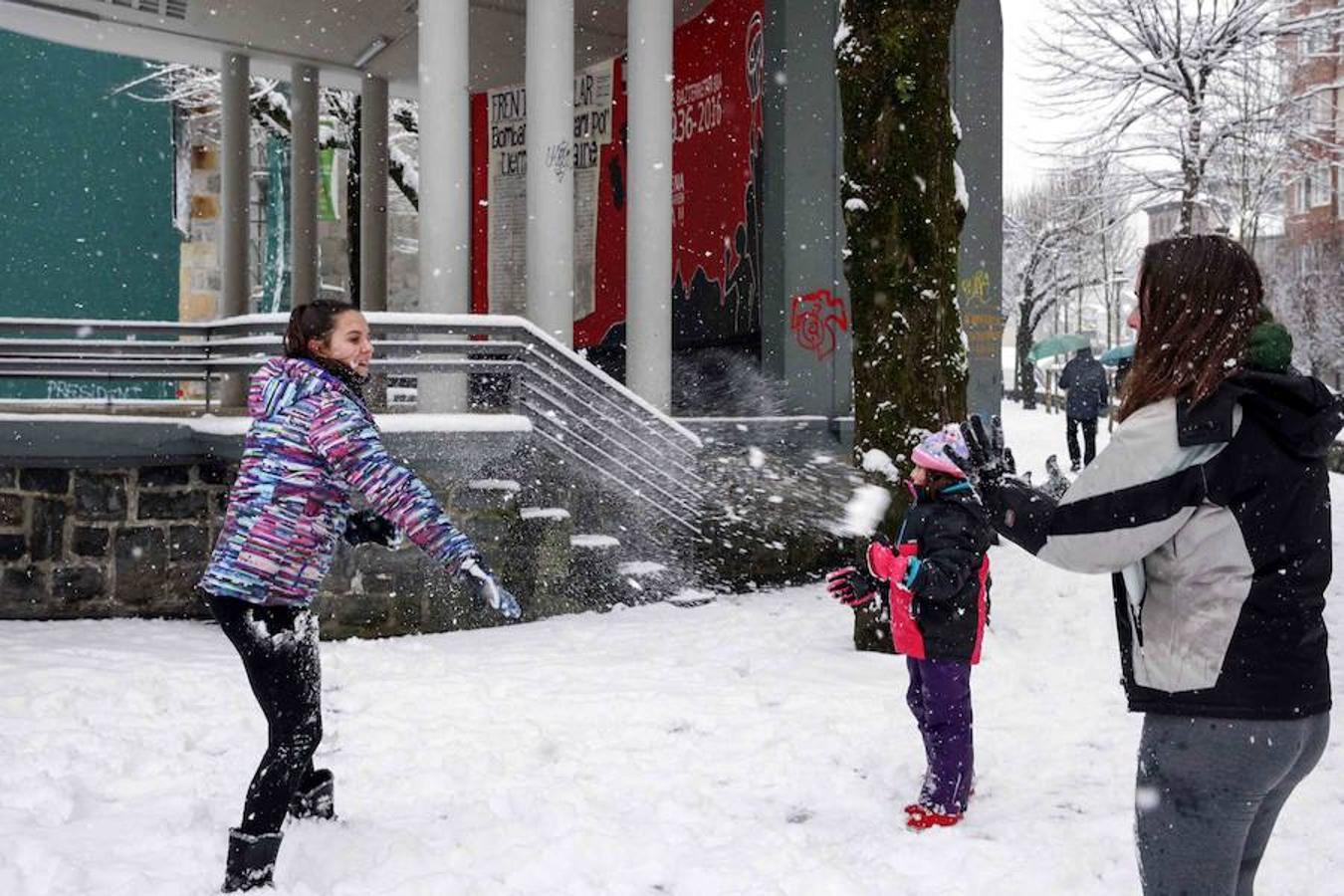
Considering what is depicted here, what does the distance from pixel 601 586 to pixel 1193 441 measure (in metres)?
7.43

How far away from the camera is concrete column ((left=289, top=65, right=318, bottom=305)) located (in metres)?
15.7

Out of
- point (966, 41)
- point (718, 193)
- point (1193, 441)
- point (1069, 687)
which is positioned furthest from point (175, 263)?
point (1193, 441)

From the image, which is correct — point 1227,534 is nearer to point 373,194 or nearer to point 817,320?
point 817,320

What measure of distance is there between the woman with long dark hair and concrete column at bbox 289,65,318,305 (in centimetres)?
1444

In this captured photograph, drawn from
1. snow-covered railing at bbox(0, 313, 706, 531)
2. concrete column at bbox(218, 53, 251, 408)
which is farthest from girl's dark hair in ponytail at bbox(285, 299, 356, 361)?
concrete column at bbox(218, 53, 251, 408)

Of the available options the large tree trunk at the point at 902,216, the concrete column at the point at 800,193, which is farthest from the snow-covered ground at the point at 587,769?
the concrete column at the point at 800,193

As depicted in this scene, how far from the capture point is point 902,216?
8188mm

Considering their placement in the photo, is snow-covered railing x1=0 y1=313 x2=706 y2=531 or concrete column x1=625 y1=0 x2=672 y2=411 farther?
concrete column x1=625 y1=0 x2=672 y2=411

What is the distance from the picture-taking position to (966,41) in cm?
1345

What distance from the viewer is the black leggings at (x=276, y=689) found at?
4.13 meters

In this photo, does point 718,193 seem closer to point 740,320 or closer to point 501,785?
point 740,320

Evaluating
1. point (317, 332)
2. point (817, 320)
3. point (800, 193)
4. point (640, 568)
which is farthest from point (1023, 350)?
point (317, 332)

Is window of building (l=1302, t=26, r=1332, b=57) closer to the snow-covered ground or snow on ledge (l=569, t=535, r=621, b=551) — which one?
the snow-covered ground

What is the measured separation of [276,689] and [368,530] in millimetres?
608
